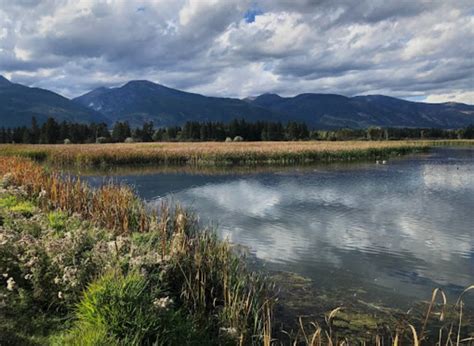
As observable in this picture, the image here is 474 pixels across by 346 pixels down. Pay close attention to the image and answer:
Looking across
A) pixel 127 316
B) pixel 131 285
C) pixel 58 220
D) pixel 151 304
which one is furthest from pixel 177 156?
pixel 127 316

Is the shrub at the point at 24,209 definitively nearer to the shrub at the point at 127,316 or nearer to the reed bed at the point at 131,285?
the reed bed at the point at 131,285

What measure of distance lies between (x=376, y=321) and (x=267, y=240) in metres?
6.05

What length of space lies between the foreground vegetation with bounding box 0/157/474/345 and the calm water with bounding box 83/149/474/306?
1393 mm

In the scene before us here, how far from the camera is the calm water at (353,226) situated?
1027 centimetres

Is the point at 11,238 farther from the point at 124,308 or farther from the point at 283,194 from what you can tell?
the point at 283,194

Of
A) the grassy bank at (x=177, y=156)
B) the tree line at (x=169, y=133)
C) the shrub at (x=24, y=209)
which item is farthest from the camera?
the tree line at (x=169, y=133)

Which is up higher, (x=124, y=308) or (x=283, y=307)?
(x=124, y=308)

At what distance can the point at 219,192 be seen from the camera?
79.5ft

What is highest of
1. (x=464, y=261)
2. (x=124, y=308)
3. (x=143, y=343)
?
(x=124, y=308)

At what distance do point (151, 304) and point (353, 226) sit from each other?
11.1 m

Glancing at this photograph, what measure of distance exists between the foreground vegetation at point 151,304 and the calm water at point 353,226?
54.8 inches

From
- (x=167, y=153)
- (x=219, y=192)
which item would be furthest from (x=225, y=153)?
(x=219, y=192)

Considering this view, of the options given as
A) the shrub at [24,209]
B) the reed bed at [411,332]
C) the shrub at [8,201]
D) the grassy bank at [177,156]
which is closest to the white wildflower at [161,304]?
the reed bed at [411,332]

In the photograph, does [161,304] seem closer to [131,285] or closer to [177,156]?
[131,285]
